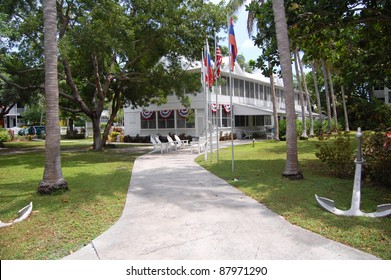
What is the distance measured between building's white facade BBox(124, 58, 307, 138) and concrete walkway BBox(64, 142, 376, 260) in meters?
19.1

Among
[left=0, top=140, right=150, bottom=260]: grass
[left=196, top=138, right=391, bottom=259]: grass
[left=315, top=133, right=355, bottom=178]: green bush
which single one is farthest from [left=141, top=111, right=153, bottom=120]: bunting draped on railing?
[left=315, top=133, right=355, bottom=178]: green bush

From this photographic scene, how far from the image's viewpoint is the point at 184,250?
4.11 metres

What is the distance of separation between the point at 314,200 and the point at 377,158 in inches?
78.1

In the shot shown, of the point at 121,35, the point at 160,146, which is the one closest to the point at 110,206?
the point at 121,35

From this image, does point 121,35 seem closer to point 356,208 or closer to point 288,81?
point 288,81

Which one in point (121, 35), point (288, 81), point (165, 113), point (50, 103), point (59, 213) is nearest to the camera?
point (59, 213)

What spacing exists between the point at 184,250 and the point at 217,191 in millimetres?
3521

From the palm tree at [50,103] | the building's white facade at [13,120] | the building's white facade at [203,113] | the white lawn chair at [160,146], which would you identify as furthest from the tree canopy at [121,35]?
the building's white facade at [13,120]

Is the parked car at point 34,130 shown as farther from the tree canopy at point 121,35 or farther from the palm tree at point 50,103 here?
the palm tree at point 50,103

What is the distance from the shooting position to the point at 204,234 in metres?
4.65

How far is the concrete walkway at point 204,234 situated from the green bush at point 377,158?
9.83ft

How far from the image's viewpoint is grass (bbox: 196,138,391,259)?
4480 millimetres

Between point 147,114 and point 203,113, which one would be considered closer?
point 203,113
